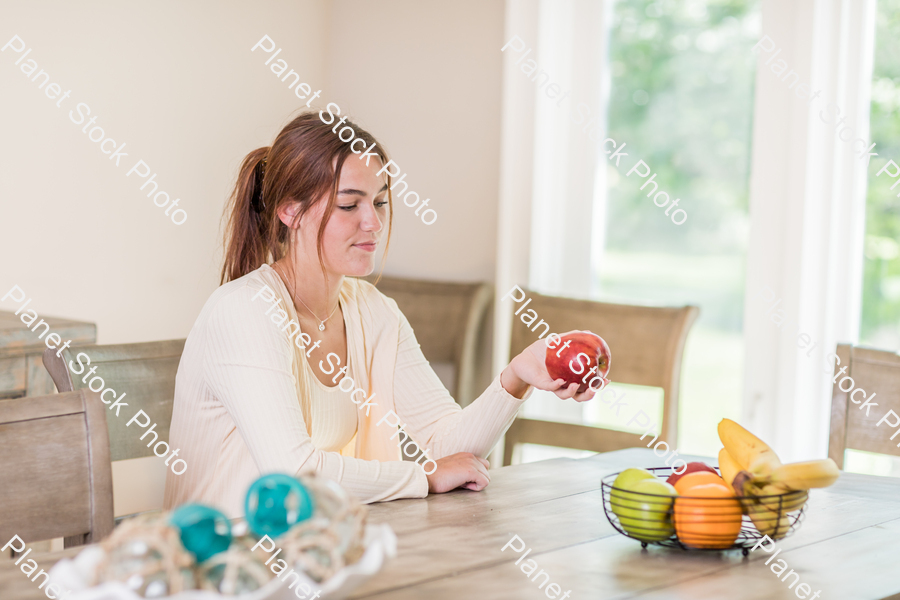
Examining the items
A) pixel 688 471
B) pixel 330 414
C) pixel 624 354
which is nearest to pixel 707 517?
pixel 688 471

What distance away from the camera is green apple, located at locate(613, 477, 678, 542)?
3.35 ft

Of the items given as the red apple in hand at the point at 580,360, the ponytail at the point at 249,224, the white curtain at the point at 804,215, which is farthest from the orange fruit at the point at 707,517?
the white curtain at the point at 804,215

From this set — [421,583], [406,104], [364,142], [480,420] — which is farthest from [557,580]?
[406,104]

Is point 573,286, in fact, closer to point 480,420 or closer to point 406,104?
point 406,104

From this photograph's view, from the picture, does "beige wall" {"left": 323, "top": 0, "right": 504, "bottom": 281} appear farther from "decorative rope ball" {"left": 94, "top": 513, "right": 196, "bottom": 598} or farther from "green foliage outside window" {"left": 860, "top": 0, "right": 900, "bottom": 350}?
"decorative rope ball" {"left": 94, "top": 513, "right": 196, "bottom": 598}

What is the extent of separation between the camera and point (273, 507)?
77cm

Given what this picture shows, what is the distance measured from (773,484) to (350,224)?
867mm

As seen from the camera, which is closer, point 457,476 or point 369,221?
point 457,476

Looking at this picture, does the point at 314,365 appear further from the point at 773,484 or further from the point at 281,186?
the point at 773,484

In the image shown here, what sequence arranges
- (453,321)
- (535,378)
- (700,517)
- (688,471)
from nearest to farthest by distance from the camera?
(700,517) < (688,471) < (535,378) < (453,321)

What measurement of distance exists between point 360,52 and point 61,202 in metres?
1.08

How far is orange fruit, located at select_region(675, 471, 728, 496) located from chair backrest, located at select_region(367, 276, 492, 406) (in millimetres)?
1497

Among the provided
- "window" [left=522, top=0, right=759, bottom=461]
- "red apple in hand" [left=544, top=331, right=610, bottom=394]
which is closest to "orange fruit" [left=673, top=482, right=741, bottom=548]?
"red apple in hand" [left=544, top=331, right=610, bottom=394]

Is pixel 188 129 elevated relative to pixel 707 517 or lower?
elevated
